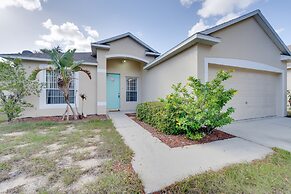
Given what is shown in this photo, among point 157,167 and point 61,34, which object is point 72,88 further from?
point 61,34

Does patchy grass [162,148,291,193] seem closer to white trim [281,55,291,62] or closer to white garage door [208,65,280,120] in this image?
white garage door [208,65,280,120]

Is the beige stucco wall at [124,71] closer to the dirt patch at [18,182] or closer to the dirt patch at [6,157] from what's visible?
the dirt patch at [6,157]

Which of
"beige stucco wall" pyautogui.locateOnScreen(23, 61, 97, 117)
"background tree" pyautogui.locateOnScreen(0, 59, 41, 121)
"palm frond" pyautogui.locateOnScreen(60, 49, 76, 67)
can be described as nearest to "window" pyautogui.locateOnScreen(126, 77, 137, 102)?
"beige stucco wall" pyautogui.locateOnScreen(23, 61, 97, 117)

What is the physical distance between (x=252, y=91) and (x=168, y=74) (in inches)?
187

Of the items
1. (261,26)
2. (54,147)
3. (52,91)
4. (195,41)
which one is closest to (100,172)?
(54,147)

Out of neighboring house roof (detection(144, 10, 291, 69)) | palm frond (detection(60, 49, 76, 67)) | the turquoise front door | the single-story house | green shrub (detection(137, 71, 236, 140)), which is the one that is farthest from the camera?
the turquoise front door

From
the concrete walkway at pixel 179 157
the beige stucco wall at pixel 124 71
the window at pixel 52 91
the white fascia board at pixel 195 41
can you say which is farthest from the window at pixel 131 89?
the concrete walkway at pixel 179 157

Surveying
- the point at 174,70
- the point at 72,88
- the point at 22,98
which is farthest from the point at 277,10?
the point at 22,98

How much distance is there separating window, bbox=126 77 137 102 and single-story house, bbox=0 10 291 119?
621mm

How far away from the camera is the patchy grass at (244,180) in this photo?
91.5 inches

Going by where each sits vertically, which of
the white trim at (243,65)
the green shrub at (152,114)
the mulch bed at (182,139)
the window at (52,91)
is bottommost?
the mulch bed at (182,139)

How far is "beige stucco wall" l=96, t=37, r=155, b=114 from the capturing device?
945 centimetres

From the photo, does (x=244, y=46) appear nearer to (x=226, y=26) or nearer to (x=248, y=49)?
(x=248, y=49)

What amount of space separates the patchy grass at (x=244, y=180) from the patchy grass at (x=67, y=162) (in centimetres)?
89
